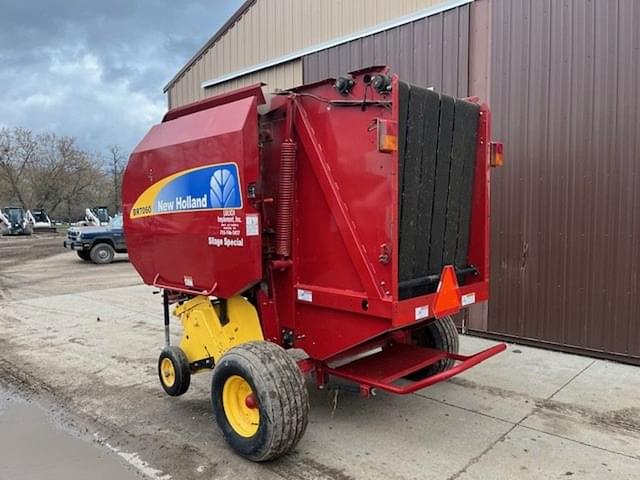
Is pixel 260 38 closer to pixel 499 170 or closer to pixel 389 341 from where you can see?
pixel 499 170

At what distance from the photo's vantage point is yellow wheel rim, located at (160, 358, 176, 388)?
4.68m

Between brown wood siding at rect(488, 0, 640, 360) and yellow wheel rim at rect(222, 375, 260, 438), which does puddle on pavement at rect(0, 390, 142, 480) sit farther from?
brown wood siding at rect(488, 0, 640, 360)

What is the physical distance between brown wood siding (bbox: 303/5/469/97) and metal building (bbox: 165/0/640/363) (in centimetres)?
2

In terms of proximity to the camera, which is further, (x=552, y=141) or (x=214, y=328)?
(x=552, y=141)

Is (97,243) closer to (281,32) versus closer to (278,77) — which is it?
(278,77)

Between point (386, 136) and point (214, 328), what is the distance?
2234mm

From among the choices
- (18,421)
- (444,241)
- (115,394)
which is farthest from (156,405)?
(444,241)

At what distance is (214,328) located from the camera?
4434 mm

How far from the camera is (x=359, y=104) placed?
353cm

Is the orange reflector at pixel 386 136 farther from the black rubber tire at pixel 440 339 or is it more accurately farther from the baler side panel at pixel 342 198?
the black rubber tire at pixel 440 339

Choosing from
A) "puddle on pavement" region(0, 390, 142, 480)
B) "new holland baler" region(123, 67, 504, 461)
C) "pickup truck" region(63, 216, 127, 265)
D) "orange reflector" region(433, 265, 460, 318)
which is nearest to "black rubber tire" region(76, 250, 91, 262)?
"pickup truck" region(63, 216, 127, 265)

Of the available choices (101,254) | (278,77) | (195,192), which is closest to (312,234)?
(195,192)

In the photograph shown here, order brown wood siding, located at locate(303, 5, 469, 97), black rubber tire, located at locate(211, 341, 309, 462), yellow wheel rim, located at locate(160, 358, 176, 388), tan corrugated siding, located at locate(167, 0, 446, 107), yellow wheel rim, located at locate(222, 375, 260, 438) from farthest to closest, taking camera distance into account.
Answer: tan corrugated siding, located at locate(167, 0, 446, 107) → brown wood siding, located at locate(303, 5, 469, 97) → yellow wheel rim, located at locate(160, 358, 176, 388) → yellow wheel rim, located at locate(222, 375, 260, 438) → black rubber tire, located at locate(211, 341, 309, 462)

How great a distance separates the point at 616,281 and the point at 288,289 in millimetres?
3782
